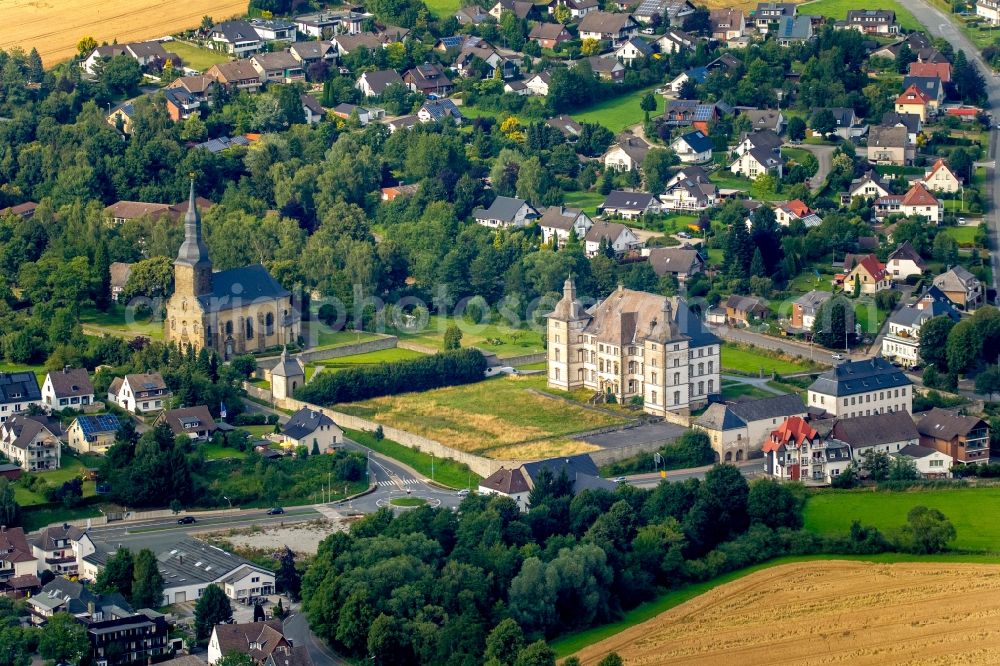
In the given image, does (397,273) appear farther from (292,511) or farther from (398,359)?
(292,511)

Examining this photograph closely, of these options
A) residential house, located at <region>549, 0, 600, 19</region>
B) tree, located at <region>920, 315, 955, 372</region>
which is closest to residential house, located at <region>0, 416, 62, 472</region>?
tree, located at <region>920, 315, 955, 372</region>

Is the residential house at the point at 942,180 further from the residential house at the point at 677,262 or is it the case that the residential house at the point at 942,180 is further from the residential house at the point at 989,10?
the residential house at the point at 989,10

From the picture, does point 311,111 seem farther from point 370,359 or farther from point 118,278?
point 370,359

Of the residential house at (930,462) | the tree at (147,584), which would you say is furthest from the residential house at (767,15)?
the tree at (147,584)

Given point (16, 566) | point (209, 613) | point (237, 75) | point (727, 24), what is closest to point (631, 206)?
point (237, 75)

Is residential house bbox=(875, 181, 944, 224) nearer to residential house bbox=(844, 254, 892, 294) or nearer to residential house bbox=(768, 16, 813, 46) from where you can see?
residential house bbox=(844, 254, 892, 294)

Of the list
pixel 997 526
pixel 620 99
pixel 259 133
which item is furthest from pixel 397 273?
pixel 997 526
